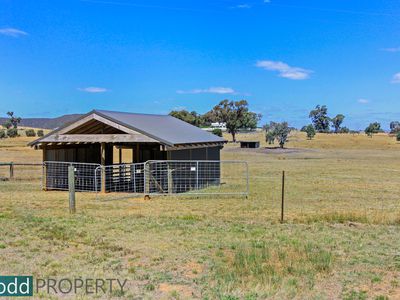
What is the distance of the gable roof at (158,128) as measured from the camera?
1783cm

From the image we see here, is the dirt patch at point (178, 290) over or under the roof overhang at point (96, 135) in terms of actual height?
under

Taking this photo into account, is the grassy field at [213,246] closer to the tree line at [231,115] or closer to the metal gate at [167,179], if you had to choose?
the metal gate at [167,179]

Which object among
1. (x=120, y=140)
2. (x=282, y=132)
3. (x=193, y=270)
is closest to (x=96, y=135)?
(x=120, y=140)

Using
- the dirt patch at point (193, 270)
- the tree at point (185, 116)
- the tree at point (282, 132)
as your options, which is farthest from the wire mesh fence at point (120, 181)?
the tree at point (185, 116)

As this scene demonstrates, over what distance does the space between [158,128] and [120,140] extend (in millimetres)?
2420

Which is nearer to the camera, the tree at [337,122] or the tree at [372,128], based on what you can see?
the tree at [372,128]

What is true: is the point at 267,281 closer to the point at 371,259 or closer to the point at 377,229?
the point at 371,259

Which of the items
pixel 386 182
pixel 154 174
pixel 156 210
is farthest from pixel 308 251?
pixel 386 182

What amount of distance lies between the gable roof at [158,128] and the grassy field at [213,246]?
3.76 meters

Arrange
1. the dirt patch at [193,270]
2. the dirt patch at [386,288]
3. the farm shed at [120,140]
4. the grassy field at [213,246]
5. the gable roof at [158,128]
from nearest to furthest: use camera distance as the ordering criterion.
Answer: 1. the dirt patch at [386,288]
2. the grassy field at [213,246]
3. the dirt patch at [193,270]
4. the gable roof at [158,128]
5. the farm shed at [120,140]

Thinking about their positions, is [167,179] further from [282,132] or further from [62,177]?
[282,132]

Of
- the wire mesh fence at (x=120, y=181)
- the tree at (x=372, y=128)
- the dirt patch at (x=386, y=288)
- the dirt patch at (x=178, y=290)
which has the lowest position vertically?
the dirt patch at (x=386, y=288)

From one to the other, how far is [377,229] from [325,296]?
16.5 feet

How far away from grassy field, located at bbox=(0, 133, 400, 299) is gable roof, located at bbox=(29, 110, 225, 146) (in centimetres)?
376
